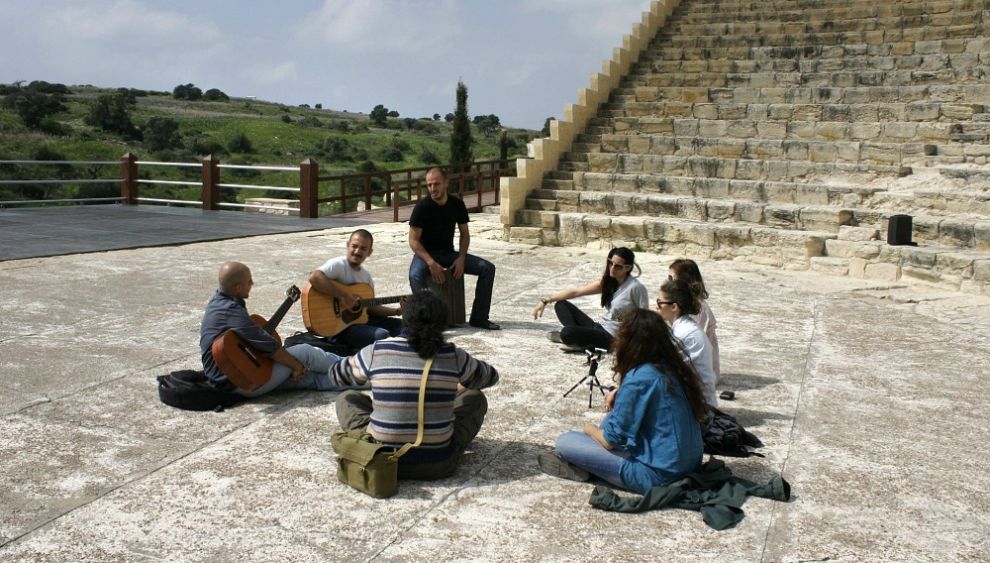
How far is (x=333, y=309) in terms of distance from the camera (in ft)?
22.3

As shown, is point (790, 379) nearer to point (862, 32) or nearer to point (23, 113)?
point (862, 32)

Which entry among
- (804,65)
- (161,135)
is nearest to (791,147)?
(804,65)

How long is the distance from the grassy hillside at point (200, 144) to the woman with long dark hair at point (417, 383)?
30121 mm

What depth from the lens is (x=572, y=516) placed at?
4172 millimetres

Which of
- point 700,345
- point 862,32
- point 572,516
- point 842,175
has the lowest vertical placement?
point 572,516

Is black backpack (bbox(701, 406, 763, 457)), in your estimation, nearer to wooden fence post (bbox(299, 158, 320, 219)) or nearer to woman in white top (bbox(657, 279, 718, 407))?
woman in white top (bbox(657, 279, 718, 407))

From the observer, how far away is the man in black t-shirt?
311 inches

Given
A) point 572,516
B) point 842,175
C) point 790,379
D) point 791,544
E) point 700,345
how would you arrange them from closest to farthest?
point 791,544, point 572,516, point 700,345, point 790,379, point 842,175

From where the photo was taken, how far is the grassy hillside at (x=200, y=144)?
38.4 m

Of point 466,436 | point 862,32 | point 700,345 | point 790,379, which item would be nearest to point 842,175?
point 862,32

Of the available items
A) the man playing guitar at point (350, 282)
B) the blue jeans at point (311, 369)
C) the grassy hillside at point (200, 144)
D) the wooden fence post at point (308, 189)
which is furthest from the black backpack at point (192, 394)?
the grassy hillside at point (200, 144)

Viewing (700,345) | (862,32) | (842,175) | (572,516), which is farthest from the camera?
(862,32)

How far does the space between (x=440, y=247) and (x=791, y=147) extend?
8.06 m

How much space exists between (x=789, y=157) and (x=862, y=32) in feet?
14.1
